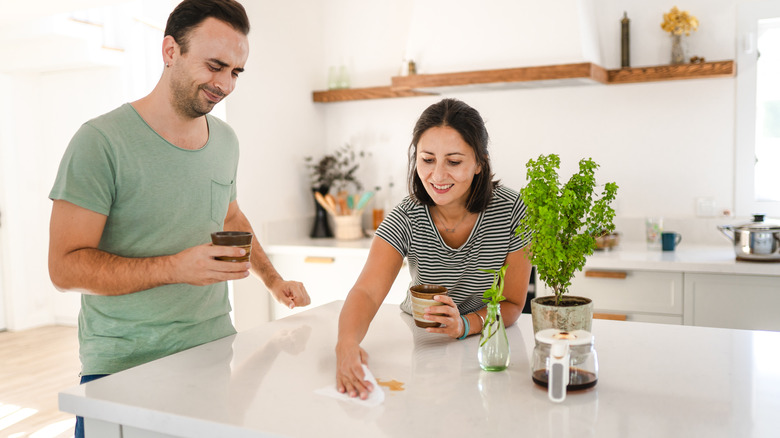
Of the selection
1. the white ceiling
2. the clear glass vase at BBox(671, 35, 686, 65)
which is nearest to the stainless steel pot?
the clear glass vase at BBox(671, 35, 686, 65)

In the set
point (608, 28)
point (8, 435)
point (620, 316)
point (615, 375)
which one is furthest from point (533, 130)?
point (8, 435)

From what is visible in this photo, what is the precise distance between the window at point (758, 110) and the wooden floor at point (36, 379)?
3661 mm

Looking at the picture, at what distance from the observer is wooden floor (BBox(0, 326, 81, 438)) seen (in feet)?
11.3

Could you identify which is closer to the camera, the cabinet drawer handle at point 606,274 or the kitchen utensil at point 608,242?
the cabinet drawer handle at point 606,274

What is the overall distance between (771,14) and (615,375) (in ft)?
9.45

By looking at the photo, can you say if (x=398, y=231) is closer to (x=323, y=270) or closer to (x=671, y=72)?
(x=323, y=270)

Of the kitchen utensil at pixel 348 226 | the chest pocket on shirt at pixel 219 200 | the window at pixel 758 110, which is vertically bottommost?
the kitchen utensil at pixel 348 226

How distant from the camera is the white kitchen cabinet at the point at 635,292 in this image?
3012 millimetres

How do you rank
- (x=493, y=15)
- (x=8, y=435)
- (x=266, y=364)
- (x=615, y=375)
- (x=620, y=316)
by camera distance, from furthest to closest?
(x=493, y=15)
(x=8, y=435)
(x=620, y=316)
(x=266, y=364)
(x=615, y=375)

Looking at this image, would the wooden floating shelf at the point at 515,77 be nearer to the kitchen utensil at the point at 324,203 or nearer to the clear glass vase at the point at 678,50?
the clear glass vase at the point at 678,50

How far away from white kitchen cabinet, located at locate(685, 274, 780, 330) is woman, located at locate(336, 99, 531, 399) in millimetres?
1556

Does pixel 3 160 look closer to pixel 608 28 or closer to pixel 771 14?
pixel 608 28

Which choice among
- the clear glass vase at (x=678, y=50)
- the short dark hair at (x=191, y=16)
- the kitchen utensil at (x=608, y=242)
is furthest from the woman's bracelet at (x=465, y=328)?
the clear glass vase at (x=678, y=50)

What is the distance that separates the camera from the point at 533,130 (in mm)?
3904
